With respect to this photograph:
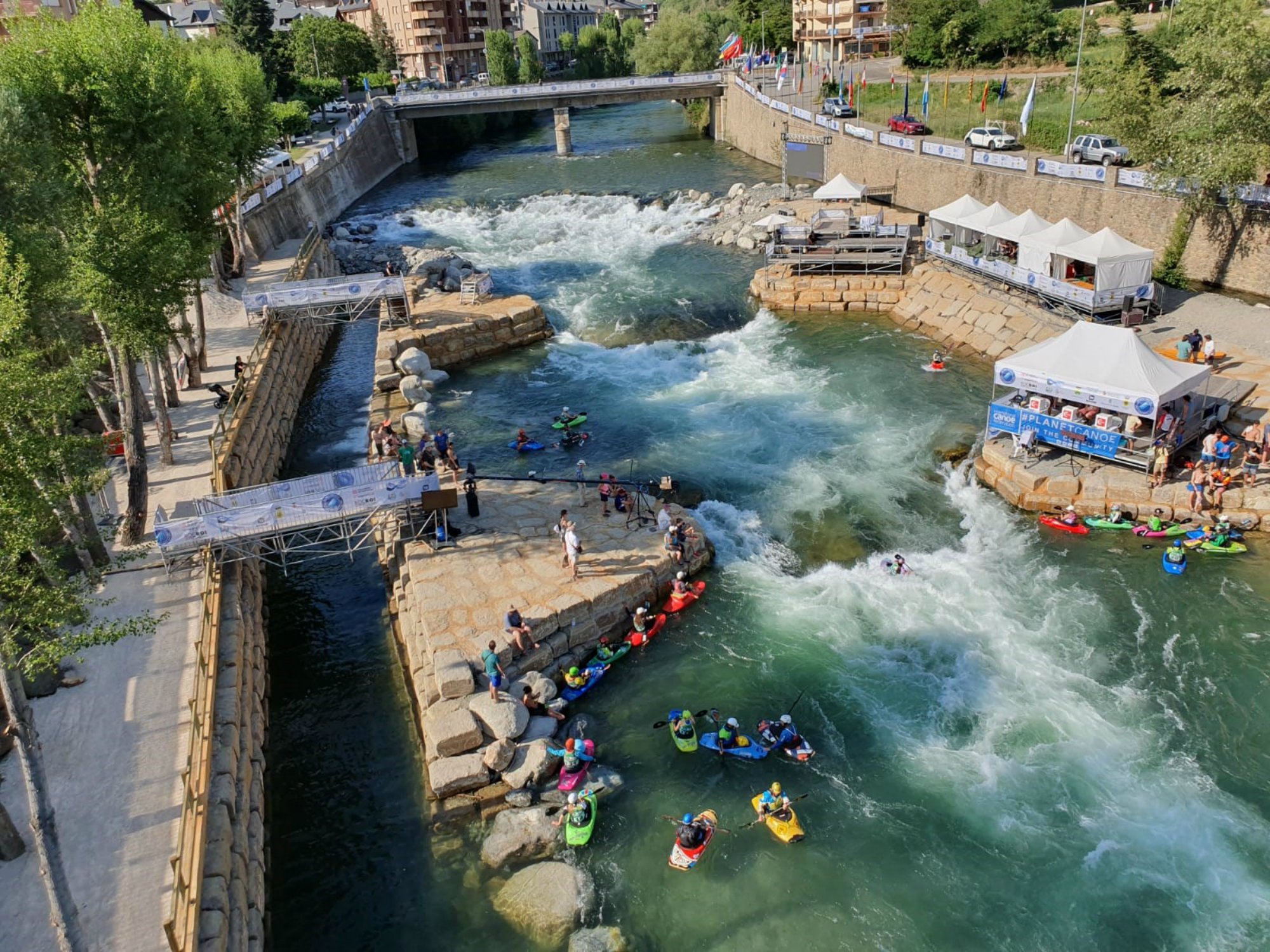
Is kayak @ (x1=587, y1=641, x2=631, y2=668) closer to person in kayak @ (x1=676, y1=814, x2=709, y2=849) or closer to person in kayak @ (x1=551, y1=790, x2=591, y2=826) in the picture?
person in kayak @ (x1=551, y1=790, x2=591, y2=826)

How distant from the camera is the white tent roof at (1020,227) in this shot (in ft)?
120

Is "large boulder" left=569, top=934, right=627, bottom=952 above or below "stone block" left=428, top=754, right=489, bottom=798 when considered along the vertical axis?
below

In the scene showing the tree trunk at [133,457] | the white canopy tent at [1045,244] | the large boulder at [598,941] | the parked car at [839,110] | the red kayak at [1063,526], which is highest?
the parked car at [839,110]

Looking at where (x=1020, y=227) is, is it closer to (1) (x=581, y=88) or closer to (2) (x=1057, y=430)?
(2) (x=1057, y=430)

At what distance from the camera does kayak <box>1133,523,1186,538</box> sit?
24.0 m

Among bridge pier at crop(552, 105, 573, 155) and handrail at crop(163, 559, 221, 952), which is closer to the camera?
handrail at crop(163, 559, 221, 952)

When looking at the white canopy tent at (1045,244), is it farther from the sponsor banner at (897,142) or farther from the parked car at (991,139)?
the sponsor banner at (897,142)

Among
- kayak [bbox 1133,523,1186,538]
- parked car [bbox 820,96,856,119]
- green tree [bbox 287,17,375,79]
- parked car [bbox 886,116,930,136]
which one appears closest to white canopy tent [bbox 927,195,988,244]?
kayak [bbox 1133,523,1186,538]

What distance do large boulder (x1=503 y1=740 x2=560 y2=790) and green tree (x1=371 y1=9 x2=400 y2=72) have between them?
118414 mm

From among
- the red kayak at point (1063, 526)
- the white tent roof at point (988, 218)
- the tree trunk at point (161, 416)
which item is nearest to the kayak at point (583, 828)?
the red kayak at point (1063, 526)

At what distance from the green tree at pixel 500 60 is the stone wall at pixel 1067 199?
5929cm

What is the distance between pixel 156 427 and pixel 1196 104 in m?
38.6

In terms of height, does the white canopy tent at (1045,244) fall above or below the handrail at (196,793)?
above

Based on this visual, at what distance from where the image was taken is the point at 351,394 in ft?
127
